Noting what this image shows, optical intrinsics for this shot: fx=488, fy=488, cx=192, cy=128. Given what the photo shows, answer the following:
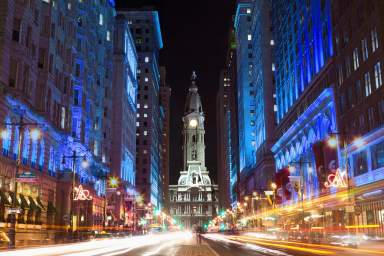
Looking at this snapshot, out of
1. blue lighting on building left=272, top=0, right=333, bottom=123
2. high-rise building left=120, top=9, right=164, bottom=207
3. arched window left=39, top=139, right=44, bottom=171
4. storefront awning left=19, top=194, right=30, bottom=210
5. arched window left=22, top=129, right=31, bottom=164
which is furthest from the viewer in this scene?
high-rise building left=120, top=9, right=164, bottom=207

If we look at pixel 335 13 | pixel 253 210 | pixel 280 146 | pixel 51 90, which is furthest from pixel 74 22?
pixel 253 210

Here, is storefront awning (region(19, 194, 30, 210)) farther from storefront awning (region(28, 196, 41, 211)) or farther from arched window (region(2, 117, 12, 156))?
arched window (region(2, 117, 12, 156))

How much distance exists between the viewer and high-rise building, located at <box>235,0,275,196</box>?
12569cm

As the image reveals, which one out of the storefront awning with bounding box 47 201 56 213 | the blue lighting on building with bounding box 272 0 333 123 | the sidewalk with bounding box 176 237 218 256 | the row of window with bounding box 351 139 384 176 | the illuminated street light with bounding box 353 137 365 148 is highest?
the blue lighting on building with bounding box 272 0 333 123

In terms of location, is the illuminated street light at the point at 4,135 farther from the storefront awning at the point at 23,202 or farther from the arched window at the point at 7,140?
the storefront awning at the point at 23,202

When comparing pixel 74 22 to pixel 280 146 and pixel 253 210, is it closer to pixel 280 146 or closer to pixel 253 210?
pixel 280 146

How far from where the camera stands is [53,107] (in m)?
60.6

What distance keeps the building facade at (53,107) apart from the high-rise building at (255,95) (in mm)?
47678

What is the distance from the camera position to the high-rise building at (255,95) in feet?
412

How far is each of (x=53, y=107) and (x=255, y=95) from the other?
305 ft

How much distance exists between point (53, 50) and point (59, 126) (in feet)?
31.7

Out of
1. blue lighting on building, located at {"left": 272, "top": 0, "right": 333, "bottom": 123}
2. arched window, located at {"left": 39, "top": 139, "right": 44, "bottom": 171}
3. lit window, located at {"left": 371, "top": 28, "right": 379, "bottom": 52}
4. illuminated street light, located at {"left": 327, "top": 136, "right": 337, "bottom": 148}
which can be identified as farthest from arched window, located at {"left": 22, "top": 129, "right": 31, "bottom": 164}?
blue lighting on building, located at {"left": 272, "top": 0, "right": 333, "bottom": 123}

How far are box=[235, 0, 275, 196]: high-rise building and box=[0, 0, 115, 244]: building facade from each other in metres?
47.7

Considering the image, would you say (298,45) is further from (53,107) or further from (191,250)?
(191,250)
